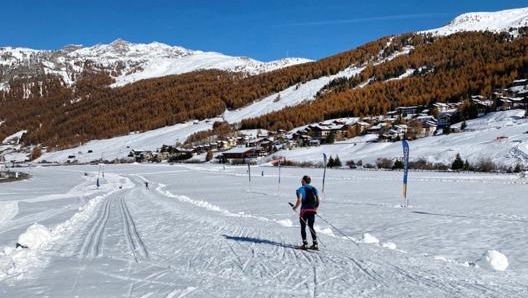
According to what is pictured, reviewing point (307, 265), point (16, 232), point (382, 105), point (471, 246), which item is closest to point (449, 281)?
point (307, 265)

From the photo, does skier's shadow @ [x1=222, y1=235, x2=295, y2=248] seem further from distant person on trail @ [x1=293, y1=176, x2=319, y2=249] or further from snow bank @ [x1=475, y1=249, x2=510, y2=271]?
snow bank @ [x1=475, y1=249, x2=510, y2=271]

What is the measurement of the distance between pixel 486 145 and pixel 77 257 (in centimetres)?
8023

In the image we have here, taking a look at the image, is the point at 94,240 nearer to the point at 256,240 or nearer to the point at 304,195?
the point at 256,240

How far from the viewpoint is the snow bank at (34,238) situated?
14516 millimetres

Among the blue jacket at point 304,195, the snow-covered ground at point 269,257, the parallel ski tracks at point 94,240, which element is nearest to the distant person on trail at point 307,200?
the blue jacket at point 304,195

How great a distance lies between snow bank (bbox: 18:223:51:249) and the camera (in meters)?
14.5

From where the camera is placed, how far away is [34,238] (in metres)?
14.9

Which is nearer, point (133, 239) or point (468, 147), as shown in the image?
point (133, 239)

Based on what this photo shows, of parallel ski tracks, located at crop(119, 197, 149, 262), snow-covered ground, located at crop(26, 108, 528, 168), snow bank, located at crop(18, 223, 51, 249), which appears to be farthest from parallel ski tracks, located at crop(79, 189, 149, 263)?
snow-covered ground, located at crop(26, 108, 528, 168)

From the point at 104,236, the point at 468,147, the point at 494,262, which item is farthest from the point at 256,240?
the point at 468,147

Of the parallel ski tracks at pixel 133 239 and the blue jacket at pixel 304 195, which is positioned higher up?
the blue jacket at pixel 304 195

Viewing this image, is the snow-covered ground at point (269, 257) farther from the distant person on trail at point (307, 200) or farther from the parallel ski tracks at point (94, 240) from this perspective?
the distant person on trail at point (307, 200)

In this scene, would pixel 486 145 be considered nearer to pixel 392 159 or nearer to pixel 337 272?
pixel 392 159

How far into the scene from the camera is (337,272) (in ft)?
34.9
